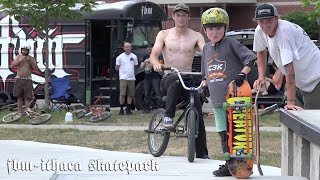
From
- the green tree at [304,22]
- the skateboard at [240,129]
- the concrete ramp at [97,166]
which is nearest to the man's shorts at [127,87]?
the concrete ramp at [97,166]

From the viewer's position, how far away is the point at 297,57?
6793 millimetres

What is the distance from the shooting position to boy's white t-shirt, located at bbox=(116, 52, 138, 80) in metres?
19.3

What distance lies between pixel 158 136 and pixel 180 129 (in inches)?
25.0

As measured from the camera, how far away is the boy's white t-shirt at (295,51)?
22.1ft

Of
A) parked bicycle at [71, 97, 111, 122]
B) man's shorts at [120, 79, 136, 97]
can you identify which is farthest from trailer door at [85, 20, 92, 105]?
parked bicycle at [71, 97, 111, 122]

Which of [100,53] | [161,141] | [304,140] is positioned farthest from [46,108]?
[304,140]

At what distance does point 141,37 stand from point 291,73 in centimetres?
1478

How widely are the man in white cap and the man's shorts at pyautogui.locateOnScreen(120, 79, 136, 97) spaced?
12.1 meters

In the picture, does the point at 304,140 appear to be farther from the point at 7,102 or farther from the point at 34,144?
the point at 7,102

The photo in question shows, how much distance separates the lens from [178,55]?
9.16 m

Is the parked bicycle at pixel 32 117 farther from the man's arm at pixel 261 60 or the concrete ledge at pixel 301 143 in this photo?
the concrete ledge at pixel 301 143

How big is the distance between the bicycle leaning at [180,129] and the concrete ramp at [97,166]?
16 centimetres

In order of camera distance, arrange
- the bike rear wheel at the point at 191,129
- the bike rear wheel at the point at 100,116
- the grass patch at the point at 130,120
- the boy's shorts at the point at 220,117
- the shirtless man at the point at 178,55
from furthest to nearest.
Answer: the bike rear wheel at the point at 100,116 → the grass patch at the point at 130,120 → the shirtless man at the point at 178,55 → the bike rear wheel at the point at 191,129 → the boy's shorts at the point at 220,117

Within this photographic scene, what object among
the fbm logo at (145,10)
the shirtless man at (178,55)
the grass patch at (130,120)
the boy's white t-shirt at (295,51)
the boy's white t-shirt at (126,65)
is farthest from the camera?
the fbm logo at (145,10)
